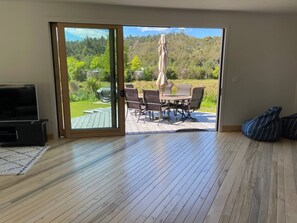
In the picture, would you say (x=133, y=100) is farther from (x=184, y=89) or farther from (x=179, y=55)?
(x=179, y=55)

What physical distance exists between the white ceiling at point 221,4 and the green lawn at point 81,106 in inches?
71.6

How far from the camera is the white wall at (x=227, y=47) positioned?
13.1 feet

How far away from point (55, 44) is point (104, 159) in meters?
2.28

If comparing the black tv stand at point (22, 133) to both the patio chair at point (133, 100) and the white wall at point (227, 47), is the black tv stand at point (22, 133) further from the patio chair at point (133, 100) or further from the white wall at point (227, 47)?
the patio chair at point (133, 100)

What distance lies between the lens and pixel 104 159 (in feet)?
11.5

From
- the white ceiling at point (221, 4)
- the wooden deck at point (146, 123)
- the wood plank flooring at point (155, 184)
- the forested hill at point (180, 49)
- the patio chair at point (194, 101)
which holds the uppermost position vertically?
the white ceiling at point (221, 4)

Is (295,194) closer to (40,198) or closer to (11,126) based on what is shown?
(40,198)

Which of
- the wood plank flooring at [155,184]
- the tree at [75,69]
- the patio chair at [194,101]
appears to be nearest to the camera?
the wood plank flooring at [155,184]

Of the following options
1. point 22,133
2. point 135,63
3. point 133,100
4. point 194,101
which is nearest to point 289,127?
point 194,101

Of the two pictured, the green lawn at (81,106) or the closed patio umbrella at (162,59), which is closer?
the green lawn at (81,106)

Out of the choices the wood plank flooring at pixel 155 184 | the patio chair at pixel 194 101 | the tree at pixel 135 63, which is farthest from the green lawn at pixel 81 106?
the tree at pixel 135 63

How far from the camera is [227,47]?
15.3 ft

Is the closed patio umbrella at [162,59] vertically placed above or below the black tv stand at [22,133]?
above

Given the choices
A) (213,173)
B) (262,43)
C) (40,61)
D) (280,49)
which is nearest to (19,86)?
(40,61)
